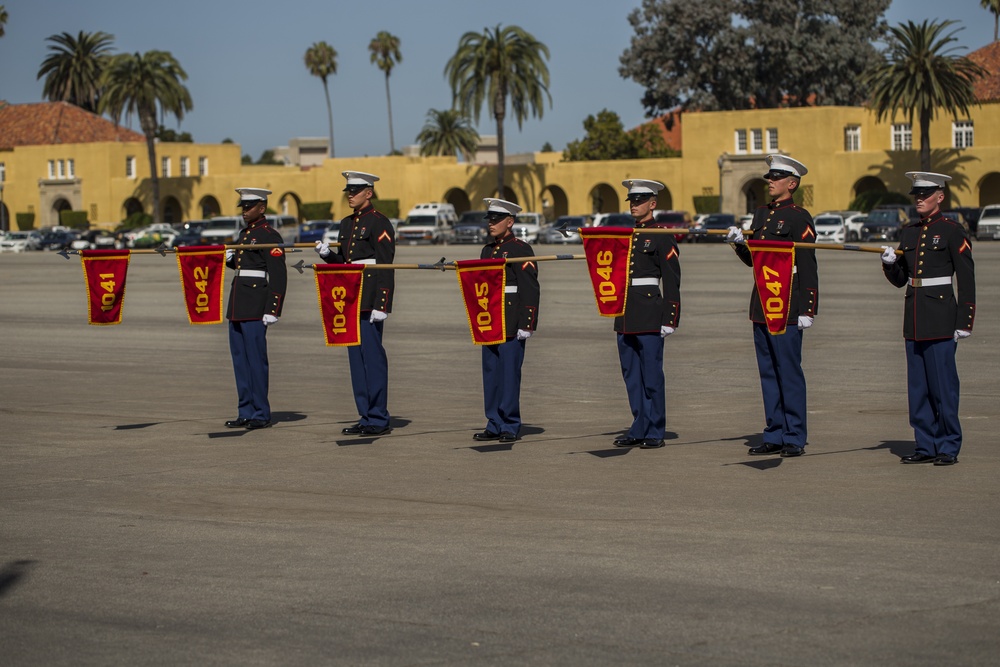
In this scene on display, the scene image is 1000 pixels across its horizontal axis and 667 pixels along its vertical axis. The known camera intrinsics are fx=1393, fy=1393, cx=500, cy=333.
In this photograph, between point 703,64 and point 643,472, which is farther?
point 703,64

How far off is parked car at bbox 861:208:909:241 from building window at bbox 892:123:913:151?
15.4 meters

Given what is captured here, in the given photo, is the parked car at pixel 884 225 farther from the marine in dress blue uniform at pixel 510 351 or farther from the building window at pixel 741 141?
the marine in dress blue uniform at pixel 510 351

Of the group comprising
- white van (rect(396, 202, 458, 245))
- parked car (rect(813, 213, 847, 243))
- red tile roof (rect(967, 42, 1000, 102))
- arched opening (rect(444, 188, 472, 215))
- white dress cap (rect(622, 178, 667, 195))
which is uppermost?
red tile roof (rect(967, 42, 1000, 102))

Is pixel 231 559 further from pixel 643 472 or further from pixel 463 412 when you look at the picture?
pixel 463 412

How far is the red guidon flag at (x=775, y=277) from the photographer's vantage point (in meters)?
9.84

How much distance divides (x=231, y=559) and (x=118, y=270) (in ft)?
18.4

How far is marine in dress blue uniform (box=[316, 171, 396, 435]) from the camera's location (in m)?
11.5

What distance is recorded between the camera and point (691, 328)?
21.2 metres

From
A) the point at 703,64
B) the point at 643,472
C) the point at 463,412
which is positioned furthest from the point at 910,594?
the point at 703,64

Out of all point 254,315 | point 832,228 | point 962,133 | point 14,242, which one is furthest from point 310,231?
point 254,315

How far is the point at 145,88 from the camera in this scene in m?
87.2

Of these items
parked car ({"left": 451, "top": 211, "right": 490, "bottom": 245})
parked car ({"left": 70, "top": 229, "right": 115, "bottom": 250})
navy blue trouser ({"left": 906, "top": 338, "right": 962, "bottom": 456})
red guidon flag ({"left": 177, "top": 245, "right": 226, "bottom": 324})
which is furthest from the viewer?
parked car ({"left": 70, "top": 229, "right": 115, "bottom": 250})

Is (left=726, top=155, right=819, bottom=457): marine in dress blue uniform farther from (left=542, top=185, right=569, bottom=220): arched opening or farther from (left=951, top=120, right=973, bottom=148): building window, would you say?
(left=542, top=185, right=569, bottom=220): arched opening

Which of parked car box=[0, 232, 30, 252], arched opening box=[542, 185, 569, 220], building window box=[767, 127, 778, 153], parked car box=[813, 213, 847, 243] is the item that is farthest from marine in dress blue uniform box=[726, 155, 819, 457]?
arched opening box=[542, 185, 569, 220]
